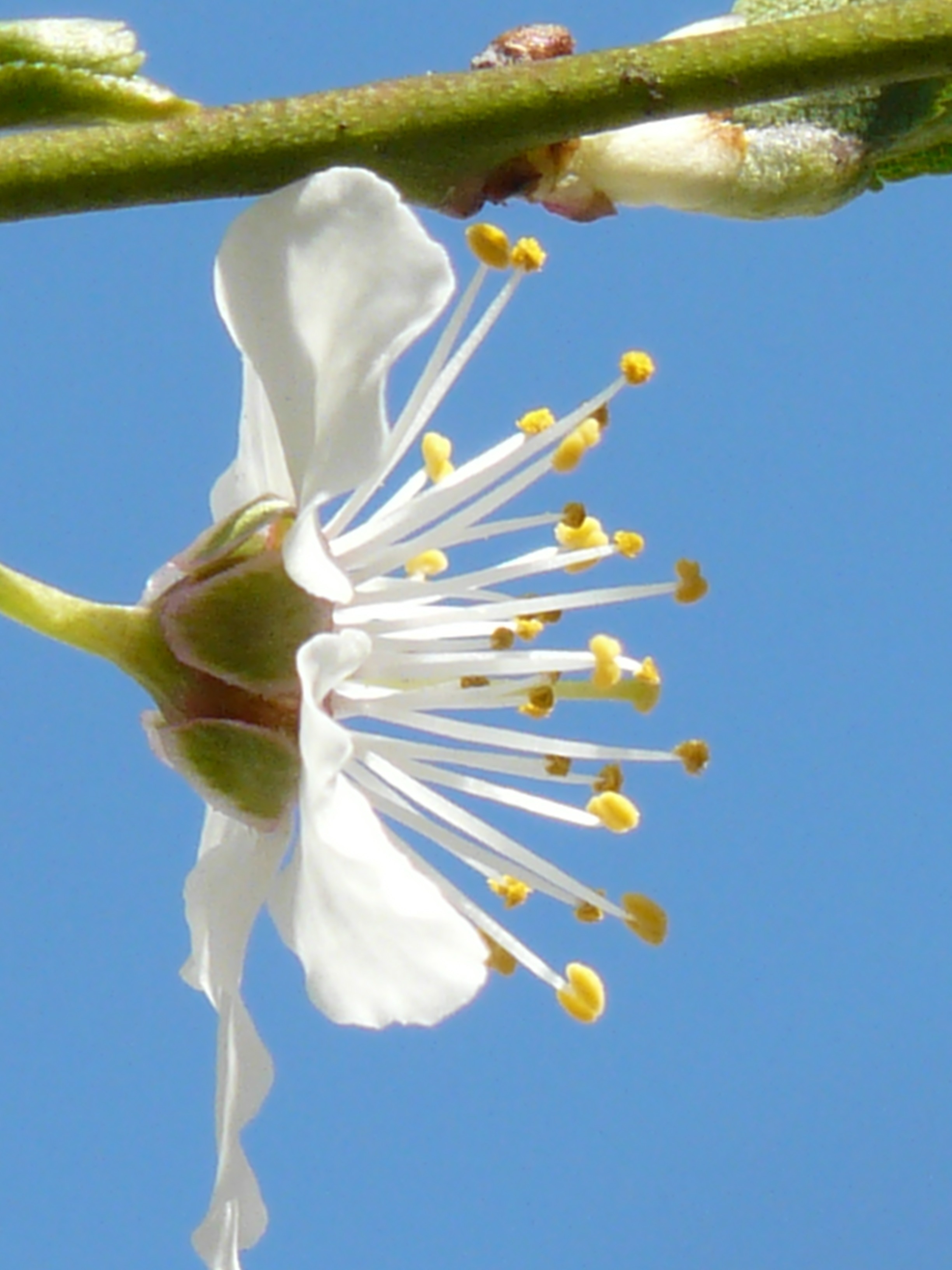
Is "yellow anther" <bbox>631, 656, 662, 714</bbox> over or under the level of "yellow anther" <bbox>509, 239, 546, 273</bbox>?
under

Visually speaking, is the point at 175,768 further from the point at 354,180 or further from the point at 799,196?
the point at 799,196

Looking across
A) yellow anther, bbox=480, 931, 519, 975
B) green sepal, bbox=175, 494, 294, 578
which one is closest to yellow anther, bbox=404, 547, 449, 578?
green sepal, bbox=175, 494, 294, 578

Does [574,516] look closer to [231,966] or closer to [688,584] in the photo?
[688,584]

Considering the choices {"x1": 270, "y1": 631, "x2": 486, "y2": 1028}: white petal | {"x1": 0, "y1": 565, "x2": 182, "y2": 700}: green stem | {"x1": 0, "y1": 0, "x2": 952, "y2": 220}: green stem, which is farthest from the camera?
{"x1": 0, "y1": 565, "x2": 182, "y2": 700}: green stem

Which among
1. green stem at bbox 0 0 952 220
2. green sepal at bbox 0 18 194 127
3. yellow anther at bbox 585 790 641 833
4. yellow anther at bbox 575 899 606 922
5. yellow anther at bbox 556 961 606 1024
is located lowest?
yellow anther at bbox 556 961 606 1024

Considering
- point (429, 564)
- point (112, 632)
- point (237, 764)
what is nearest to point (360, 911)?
point (237, 764)

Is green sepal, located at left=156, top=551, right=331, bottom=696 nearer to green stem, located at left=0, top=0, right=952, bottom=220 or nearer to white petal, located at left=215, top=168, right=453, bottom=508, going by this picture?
white petal, located at left=215, top=168, right=453, bottom=508

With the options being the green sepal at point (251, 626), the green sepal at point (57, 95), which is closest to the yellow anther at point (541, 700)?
the green sepal at point (251, 626)

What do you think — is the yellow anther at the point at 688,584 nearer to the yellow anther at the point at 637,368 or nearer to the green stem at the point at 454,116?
the yellow anther at the point at 637,368
